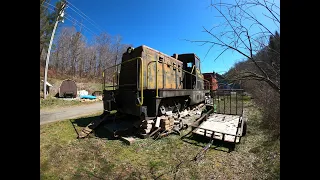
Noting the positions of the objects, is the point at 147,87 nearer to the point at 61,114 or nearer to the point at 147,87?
the point at 147,87

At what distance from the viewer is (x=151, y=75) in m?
7.28

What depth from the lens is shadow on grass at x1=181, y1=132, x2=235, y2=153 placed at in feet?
17.5

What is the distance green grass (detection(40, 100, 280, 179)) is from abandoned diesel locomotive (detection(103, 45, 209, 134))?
1258mm

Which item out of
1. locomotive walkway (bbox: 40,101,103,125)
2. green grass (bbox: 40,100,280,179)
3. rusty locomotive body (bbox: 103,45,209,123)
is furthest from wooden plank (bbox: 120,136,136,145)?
locomotive walkway (bbox: 40,101,103,125)

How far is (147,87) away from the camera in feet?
22.9

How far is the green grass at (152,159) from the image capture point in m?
3.81

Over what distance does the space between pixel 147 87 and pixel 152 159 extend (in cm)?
303

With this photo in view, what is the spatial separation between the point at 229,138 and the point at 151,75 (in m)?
3.64

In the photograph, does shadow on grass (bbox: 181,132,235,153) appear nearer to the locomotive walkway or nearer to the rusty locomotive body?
the rusty locomotive body
